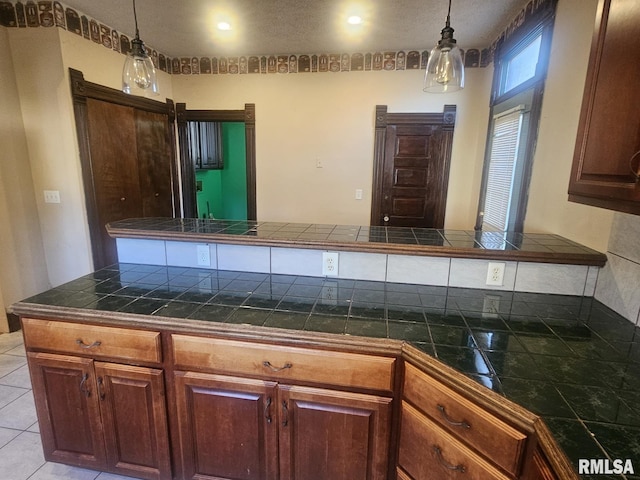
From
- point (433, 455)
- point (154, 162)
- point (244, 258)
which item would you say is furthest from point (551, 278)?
point (154, 162)

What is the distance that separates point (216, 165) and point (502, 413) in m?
5.51

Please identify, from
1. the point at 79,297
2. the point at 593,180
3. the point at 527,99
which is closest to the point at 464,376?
the point at 593,180

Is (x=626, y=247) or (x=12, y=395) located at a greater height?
(x=626, y=247)

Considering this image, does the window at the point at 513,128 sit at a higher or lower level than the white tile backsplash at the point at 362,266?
higher

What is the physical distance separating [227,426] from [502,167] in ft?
9.23

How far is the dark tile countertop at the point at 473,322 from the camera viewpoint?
848 mm

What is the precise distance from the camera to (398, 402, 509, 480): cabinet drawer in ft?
3.11

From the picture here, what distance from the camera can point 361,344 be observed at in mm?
1173

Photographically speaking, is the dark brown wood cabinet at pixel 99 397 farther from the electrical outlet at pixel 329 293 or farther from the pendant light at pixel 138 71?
the pendant light at pixel 138 71

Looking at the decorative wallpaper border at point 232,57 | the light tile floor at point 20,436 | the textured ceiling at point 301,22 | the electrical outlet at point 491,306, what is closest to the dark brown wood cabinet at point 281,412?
the electrical outlet at point 491,306

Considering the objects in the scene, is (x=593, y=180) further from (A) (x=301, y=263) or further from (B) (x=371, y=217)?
(B) (x=371, y=217)

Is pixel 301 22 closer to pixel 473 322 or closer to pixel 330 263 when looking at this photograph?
pixel 330 263

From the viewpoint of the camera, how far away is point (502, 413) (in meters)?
0.87

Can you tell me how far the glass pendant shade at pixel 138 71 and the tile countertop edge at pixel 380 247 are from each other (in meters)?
0.77
